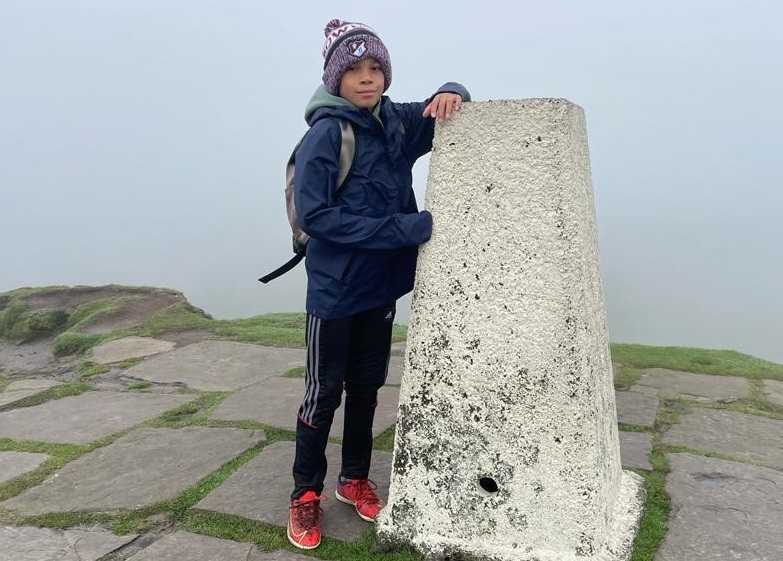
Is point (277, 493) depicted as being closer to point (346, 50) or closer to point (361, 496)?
point (361, 496)

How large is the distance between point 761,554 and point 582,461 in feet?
2.38

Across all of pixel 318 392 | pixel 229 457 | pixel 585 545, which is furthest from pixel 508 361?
pixel 229 457

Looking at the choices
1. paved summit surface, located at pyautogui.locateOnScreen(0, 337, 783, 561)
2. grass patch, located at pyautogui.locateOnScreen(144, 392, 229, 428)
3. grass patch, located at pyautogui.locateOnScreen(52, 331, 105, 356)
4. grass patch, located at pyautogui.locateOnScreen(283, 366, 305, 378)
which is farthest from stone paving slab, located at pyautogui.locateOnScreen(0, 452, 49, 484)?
grass patch, located at pyautogui.locateOnScreen(52, 331, 105, 356)

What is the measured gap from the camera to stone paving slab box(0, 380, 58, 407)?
432 centimetres

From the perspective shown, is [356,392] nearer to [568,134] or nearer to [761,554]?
[568,134]

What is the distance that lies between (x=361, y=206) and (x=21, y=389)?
137 inches

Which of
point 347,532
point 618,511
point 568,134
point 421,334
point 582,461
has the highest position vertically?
point 568,134

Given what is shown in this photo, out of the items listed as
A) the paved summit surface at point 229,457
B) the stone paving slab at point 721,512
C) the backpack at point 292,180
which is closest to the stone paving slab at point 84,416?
the paved summit surface at point 229,457

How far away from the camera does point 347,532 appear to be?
242 cm

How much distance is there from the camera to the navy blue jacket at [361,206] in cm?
219

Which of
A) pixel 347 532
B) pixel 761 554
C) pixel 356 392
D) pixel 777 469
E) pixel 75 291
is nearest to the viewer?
pixel 761 554

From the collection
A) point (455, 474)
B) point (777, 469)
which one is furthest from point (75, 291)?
point (777, 469)

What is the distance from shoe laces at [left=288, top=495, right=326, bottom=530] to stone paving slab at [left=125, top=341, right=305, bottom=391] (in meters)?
1.99

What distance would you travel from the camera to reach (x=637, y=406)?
3787 millimetres
